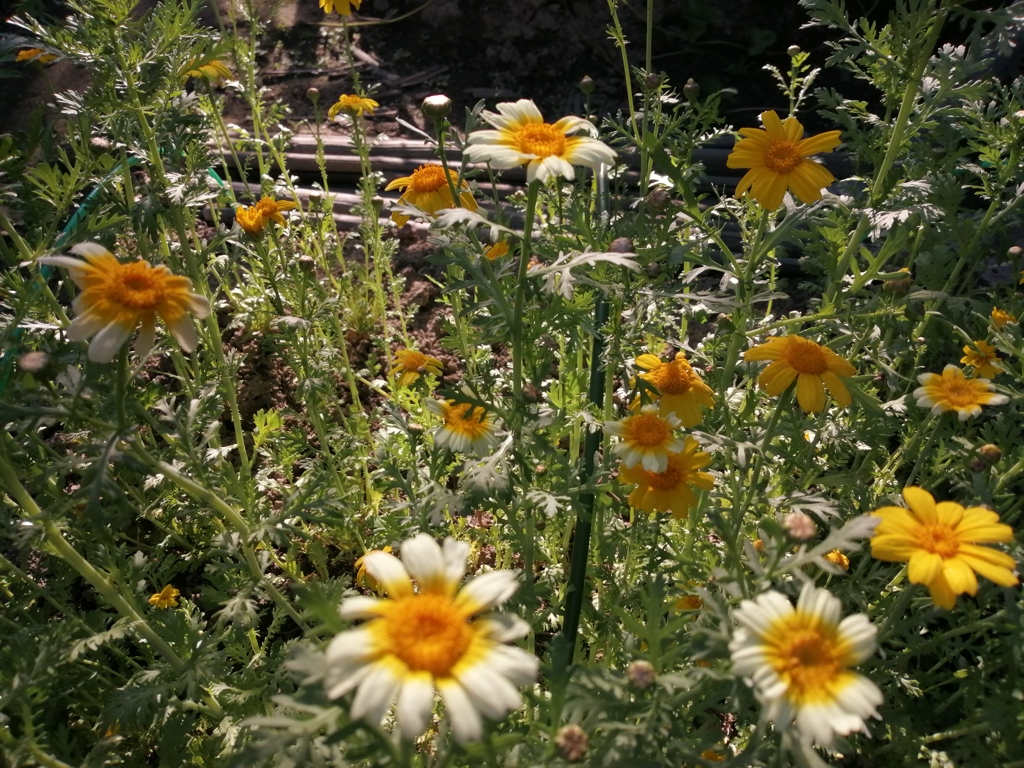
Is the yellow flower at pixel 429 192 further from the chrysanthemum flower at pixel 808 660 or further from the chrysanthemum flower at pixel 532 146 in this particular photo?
the chrysanthemum flower at pixel 808 660

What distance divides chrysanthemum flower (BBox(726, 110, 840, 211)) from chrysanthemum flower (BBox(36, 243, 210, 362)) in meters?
1.12

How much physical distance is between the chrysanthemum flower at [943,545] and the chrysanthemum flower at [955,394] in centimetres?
38

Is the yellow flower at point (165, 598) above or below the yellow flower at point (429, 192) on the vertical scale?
below

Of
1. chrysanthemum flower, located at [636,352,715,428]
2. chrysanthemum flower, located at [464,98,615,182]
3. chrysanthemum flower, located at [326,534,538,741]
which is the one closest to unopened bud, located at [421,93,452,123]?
chrysanthemum flower, located at [464,98,615,182]

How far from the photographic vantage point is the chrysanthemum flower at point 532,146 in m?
1.19

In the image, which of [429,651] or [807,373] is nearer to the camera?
[429,651]

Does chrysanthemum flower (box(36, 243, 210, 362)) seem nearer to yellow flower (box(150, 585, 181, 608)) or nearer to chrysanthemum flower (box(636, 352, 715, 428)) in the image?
chrysanthemum flower (box(636, 352, 715, 428))

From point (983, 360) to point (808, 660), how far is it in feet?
3.48

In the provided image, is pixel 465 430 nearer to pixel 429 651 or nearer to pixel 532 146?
pixel 532 146

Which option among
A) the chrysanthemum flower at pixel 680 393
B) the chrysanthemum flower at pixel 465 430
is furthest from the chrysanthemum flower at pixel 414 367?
the chrysanthemum flower at pixel 680 393

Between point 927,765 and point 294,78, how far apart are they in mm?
4715

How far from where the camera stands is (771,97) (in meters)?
4.30

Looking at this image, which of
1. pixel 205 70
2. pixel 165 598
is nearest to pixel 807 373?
pixel 165 598

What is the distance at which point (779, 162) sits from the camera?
1.56 metres
